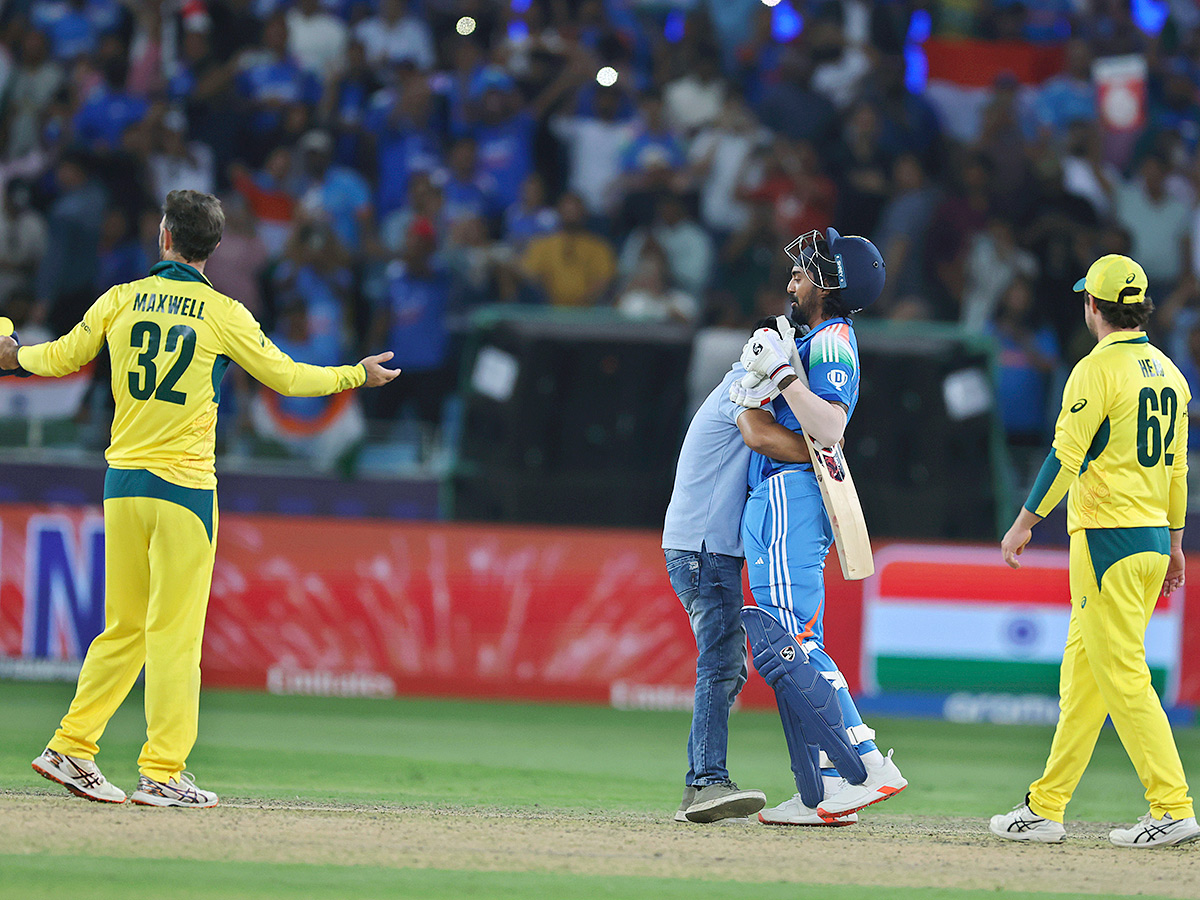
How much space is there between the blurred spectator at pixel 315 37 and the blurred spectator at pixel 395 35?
198 millimetres

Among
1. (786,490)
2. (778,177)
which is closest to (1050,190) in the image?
(778,177)

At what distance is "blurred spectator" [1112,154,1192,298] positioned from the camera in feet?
42.3

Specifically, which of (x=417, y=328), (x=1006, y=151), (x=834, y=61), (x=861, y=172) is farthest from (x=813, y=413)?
(x=834, y=61)

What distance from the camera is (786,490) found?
5.70 metres

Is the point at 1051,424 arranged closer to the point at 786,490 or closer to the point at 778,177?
the point at 778,177

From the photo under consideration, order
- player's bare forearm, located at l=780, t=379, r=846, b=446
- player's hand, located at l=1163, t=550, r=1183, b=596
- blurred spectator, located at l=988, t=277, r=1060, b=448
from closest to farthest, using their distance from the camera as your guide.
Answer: player's bare forearm, located at l=780, t=379, r=846, b=446, player's hand, located at l=1163, t=550, r=1183, b=596, blurred spectator, located at l=988, t=277, r=1060, b=448

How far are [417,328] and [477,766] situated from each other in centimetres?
489

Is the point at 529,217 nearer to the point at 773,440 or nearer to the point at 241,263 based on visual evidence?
the point at 241,263

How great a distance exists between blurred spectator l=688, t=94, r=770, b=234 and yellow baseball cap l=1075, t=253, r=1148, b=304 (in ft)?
23.6

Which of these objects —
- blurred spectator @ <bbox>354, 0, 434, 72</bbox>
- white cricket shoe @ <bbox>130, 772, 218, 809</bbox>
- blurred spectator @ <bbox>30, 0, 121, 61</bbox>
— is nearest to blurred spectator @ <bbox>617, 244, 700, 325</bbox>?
blurred spectator @ <bbox>354, 0, 434, 72</bbox>

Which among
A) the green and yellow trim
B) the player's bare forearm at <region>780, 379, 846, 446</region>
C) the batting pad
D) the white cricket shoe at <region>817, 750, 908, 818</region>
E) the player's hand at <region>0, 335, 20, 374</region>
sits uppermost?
the player's hand at <region>0, 335, 20, 374</region>

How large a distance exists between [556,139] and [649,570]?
16.3ft

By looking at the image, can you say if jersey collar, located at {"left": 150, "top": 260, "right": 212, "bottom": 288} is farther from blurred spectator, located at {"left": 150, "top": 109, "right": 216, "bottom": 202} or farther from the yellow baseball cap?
blurred spectator, located at {"left": 150, "top": 109, "right": 216, "bottom": 202}

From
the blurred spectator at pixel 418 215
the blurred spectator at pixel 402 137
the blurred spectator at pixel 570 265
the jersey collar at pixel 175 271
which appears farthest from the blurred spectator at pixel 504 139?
the jersey collar at pixel 175 271
